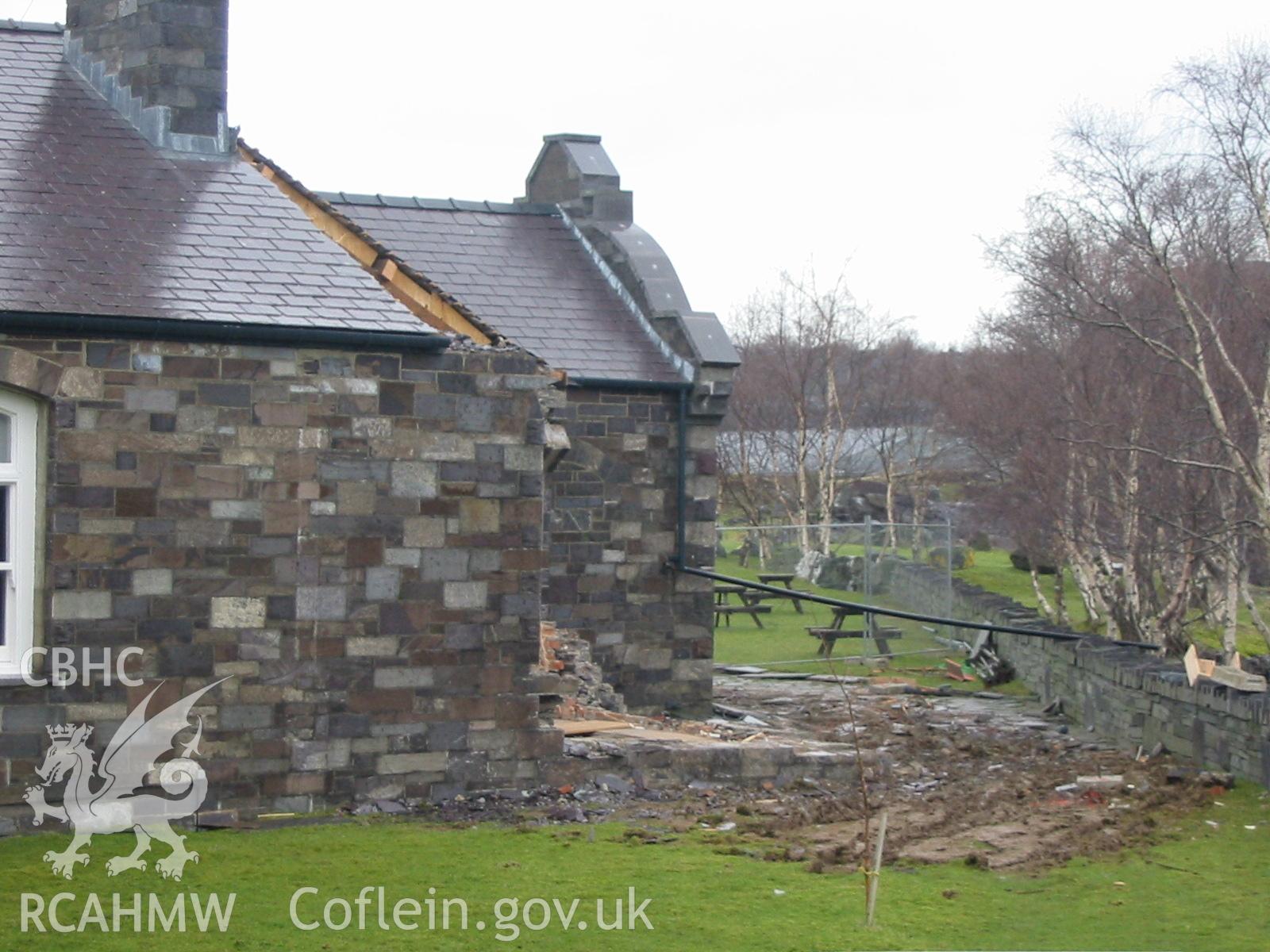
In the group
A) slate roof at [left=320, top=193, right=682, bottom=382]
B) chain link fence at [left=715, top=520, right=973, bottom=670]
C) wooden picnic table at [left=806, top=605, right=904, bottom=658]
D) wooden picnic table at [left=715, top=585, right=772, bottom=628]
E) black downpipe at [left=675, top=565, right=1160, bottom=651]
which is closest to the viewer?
black downpipe at [left=675, top=565, right=1160, bottom=651]

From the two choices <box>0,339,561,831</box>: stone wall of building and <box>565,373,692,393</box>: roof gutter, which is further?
<box>565,373,692,393</box>: roof gutter

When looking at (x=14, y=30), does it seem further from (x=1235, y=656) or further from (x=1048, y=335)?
(x=1048, y=335)

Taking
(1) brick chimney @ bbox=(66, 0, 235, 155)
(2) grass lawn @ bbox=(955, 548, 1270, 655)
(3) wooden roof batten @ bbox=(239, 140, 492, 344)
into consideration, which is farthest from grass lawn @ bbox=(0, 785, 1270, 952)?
(2) grass lawn @ bbox=(955, 548, 1270, 655)

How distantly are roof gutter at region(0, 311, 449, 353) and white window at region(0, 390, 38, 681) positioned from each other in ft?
1.93

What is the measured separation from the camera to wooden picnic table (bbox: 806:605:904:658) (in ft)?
91.5

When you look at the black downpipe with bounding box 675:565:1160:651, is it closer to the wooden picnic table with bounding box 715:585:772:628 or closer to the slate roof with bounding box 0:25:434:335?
the slate roof with bounding box 0:25:434:335

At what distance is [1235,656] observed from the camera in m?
17.6

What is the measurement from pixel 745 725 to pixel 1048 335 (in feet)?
51.1

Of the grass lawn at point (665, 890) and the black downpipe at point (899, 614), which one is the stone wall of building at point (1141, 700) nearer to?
the black downpipe at point (899, 614)

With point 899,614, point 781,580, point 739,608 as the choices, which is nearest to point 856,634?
point 739,608

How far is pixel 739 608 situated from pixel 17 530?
76.2 ft

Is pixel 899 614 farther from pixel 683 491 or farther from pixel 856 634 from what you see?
pixel 856 634

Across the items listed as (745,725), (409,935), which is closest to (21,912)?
(409,935)

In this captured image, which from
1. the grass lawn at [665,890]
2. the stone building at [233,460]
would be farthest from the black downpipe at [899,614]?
the grass lawn at [665,890]
